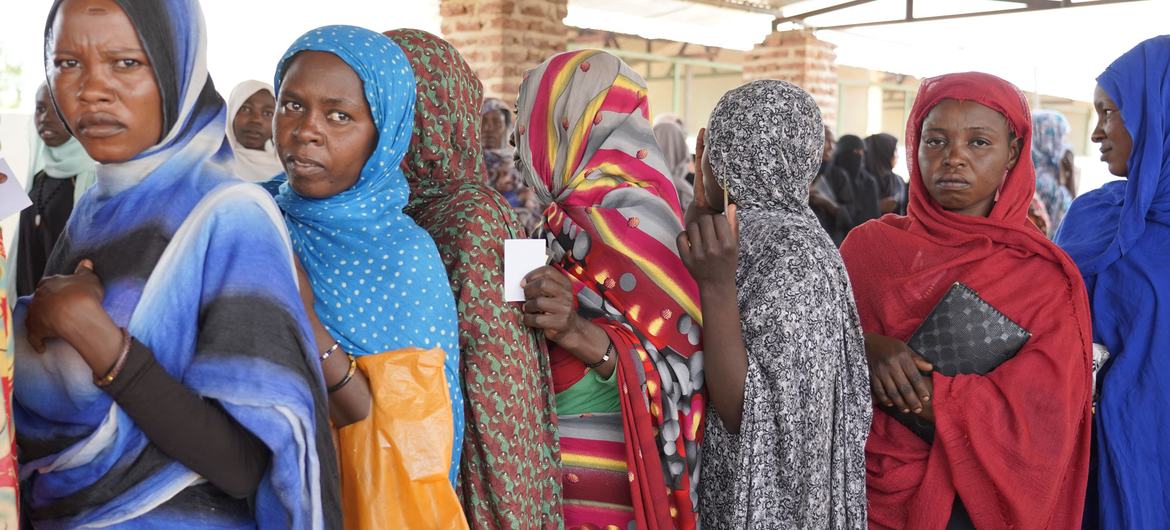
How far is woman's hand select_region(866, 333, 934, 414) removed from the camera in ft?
7.42

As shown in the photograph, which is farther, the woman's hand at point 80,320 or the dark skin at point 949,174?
the dark skin at point 949,174

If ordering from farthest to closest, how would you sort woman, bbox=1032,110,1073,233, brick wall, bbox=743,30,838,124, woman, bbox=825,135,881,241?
brick wall, bbox=743,30,838,124 < woman, bbox=825,135,881,241 < woman, bbox=1032,110,1073,233

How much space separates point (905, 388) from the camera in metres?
2.26

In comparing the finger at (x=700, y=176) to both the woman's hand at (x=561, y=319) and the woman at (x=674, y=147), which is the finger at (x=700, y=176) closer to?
the woman's hand at (x=561, y=319)

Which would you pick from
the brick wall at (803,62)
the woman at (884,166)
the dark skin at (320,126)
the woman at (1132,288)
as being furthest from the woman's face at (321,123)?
the brick wall at (803,62)

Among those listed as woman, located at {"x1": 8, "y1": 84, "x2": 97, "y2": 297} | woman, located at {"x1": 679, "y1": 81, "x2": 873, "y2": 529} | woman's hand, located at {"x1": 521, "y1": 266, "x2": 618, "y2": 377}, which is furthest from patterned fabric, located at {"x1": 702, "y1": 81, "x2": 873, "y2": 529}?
woman, located at {"x1": 8, "y1": 84, "x2": 97, "y2": 297}

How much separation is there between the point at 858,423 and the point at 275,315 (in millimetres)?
1425

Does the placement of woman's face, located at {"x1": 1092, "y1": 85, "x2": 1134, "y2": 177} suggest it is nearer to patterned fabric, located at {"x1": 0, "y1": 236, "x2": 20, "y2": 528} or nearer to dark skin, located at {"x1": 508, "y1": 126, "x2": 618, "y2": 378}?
dark skin, located at {"x1": 508, "y1": 126, "x2": 618, "y2": 378}

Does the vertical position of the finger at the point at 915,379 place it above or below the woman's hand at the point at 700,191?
below

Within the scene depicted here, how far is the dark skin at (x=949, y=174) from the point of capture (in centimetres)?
228

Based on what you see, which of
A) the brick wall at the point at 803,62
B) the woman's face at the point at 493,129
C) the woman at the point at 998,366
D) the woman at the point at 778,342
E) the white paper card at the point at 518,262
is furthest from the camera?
the brick wall at the point at 803,62

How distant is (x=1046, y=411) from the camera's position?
225 cm

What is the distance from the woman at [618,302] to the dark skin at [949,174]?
474mm

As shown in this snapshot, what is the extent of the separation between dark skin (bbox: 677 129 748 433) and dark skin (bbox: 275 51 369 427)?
725 mm
